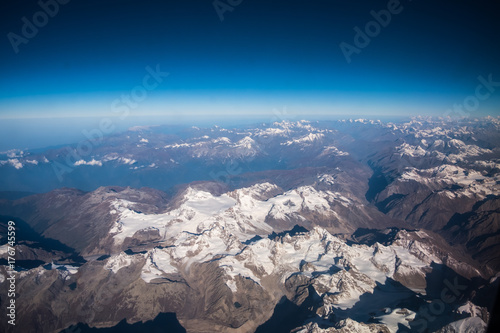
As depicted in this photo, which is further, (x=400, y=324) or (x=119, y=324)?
(x=119, y=324)

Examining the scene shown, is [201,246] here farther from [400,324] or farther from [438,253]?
[438,253]

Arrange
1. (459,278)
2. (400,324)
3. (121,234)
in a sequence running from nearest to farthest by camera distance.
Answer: (400,324) < (459,278) < (121,234)

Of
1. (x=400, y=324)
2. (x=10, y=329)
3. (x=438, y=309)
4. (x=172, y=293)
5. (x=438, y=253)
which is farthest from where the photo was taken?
(x=438, y=253)

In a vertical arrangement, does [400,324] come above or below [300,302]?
above

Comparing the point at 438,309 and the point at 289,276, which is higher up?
the point at 438,309

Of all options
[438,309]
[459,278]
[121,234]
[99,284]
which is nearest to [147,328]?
[99,284]

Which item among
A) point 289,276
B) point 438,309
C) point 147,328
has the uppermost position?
point 438,309

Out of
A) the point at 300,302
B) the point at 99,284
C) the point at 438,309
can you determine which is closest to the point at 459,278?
the point at 438,309

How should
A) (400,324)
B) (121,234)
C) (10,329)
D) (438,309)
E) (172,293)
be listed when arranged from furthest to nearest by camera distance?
1. (121,234)
2. (172,293)
3. (10,329)
4. (438,309)
5. (400,324)

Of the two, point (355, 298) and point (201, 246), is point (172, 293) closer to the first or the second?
point (201, 246)
